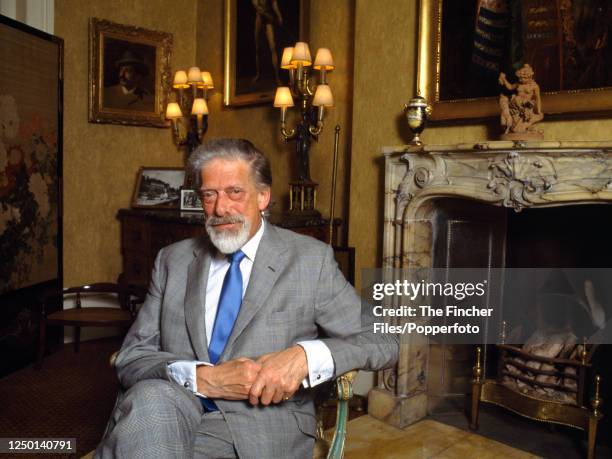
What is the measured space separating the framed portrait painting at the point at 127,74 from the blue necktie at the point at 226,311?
328 centimetres

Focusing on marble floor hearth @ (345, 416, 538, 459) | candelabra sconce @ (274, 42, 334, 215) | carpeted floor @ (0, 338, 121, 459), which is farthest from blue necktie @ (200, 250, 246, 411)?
candelabra sconce @ (274, 42, 334, 215)

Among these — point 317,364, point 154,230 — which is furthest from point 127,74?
point 317,364

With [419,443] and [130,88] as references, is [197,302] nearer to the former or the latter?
[419,443]

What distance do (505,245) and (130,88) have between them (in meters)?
3.25

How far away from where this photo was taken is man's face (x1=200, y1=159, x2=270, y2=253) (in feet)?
6.23

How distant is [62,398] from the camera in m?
3.55

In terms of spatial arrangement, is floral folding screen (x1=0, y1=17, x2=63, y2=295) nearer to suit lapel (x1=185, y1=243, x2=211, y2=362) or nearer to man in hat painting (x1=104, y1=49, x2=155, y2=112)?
man in hat painting (x1=104, y1=49, x2=155, y2=112)

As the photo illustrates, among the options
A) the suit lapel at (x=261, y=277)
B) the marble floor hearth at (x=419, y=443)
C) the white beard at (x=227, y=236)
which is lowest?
the marble floor hearth at (x=419, y=443)

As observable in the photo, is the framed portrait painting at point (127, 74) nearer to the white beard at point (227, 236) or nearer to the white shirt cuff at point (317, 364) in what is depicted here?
the white beard at point (227, 236)

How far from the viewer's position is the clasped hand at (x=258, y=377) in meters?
1.61

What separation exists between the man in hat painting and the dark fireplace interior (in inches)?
113

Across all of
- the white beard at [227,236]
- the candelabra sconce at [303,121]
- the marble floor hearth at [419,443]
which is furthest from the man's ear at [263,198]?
the candelabra sconce at [303,121]

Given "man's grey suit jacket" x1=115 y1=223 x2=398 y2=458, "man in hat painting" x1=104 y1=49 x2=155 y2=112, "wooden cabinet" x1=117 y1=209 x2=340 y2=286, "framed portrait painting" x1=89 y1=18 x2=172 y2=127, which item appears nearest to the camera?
"man's grey suit jacket" x1=115 y1=223 x2=398 y2=458

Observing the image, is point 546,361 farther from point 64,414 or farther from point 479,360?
point 64,414
